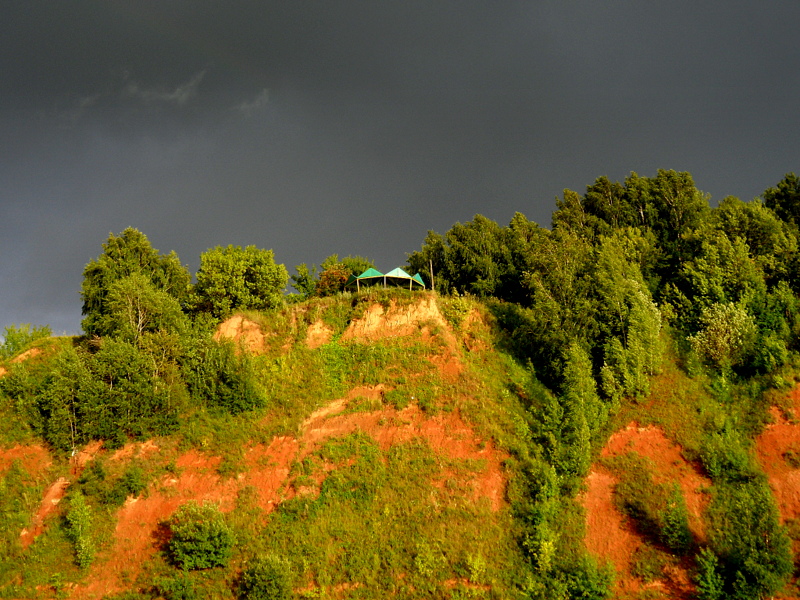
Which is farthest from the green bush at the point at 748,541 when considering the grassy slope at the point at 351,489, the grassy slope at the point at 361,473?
the grassy slope at the point at 351,489

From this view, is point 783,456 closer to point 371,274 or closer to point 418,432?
point 418,432

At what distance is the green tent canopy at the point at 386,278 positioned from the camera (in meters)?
44.0

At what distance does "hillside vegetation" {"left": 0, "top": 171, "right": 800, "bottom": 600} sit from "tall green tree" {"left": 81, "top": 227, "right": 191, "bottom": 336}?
0.70 feet

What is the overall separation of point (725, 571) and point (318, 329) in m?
24.9

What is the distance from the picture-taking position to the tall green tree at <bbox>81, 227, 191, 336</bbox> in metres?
36.6

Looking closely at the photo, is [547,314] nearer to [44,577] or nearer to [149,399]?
[149,399]

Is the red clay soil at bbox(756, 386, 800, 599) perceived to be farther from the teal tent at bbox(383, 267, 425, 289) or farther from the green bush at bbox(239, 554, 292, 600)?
the teal tent at bbox(383, 267, 425, 289)

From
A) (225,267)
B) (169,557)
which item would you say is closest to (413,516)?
(169,557)

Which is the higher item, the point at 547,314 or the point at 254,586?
the point at 547,314

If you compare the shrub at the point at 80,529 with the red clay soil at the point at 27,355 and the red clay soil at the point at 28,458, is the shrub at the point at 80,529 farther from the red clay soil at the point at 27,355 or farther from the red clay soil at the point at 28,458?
the red clay soil at the point at 27,355

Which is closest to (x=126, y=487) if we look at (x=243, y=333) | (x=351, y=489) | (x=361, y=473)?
(x=351, y=489)

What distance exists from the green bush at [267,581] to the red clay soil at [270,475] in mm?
4306

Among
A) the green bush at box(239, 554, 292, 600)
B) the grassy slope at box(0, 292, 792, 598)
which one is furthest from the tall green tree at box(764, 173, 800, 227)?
the green bush at box(239, 554, 292, 600)

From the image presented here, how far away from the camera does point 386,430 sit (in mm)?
31422
